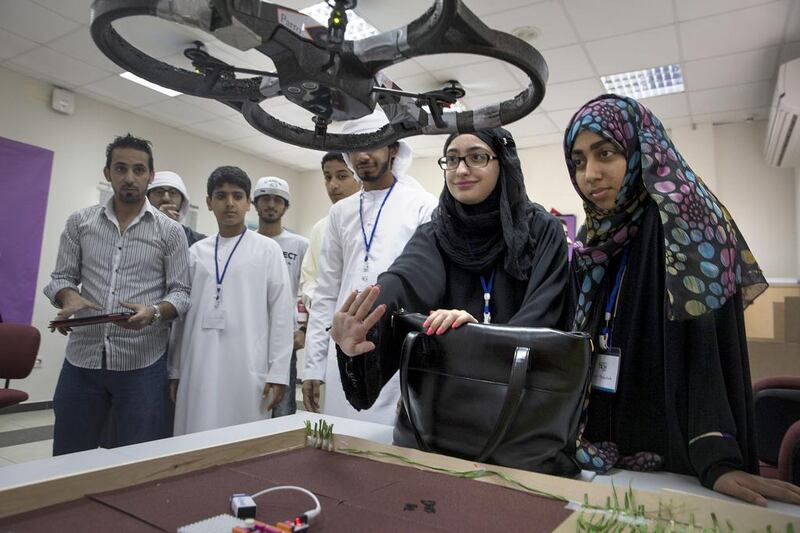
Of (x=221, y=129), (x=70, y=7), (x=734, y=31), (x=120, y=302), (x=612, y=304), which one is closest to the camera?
(x=612, y=304)

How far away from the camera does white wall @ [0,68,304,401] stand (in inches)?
185

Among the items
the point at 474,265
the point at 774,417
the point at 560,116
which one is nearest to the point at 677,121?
the point at 560,116

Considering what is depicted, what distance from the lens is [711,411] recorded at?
2.78ft

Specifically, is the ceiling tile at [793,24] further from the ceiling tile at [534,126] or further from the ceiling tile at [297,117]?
the ceiling tile at [297,117]

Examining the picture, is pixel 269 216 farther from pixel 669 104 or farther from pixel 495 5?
pixel 669 104

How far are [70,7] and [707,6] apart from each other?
4.21m

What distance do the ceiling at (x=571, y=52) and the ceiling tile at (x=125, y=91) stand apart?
0.03 feet

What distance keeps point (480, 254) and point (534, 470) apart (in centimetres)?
56

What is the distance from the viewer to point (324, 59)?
57 centimetres

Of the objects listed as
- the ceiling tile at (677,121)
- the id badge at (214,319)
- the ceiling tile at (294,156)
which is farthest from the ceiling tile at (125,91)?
the ceiling tile at (677,121)

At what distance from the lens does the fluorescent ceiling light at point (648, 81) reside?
4.21 meters

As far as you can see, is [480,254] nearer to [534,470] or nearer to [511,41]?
[534,470]

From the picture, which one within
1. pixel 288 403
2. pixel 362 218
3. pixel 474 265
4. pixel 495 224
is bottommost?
pixel 288 403

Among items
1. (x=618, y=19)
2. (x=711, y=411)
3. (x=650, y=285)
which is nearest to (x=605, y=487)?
(x=711, y=411)
